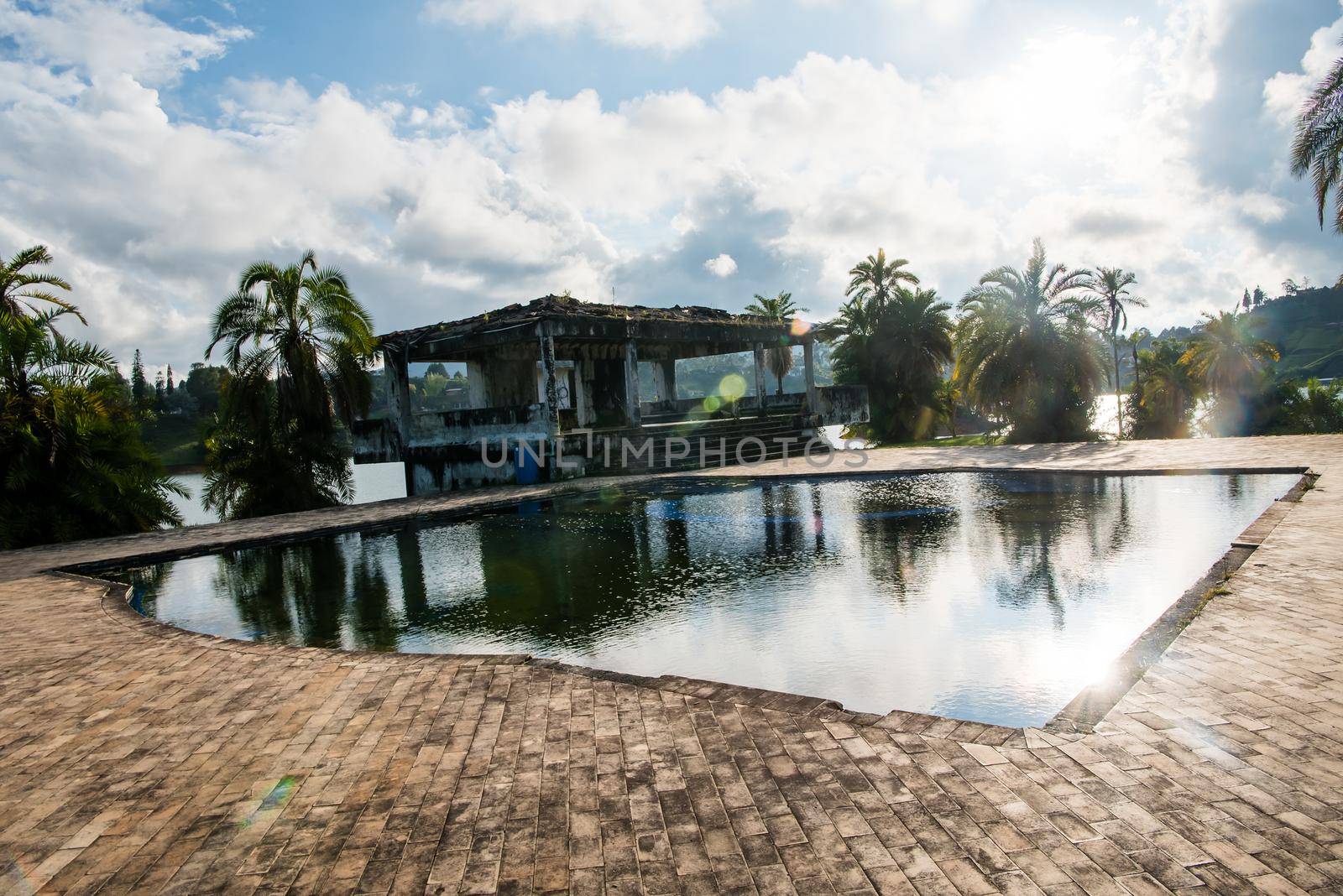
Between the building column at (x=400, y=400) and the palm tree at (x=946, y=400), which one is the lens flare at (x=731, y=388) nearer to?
the palm tree at (x=946, y=400)

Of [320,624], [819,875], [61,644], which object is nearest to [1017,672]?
[819,875]

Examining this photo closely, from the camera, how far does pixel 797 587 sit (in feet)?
25.6

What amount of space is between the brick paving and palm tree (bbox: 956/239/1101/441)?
26.0 metres

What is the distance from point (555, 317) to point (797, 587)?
1318 cm

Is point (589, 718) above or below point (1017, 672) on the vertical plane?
above

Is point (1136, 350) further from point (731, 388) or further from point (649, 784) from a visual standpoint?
point (649, 784)

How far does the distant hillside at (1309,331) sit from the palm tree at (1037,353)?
125m

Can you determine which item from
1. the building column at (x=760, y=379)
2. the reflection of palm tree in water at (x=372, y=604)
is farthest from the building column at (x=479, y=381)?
the reflection of palm tree in water at (x=372, y=604)

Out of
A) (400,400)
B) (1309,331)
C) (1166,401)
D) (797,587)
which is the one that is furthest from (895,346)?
(1309,331)

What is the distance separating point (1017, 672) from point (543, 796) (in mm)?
3419

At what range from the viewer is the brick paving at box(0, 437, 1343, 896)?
2.69m

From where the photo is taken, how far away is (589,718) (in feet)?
13.5

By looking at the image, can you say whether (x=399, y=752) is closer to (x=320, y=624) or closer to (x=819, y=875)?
(x=819, y=875)

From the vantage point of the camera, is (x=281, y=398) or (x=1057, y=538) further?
(x=281, y=398)
